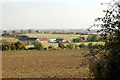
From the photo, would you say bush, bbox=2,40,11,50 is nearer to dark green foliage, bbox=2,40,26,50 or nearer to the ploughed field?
dark green foliage, bbox=2,40,26,50

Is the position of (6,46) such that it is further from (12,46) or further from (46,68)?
(46,68)

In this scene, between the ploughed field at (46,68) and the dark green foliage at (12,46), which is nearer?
the ploughed field at (46,68)

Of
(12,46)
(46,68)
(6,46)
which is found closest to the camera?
(46,68)

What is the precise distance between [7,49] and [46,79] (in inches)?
986

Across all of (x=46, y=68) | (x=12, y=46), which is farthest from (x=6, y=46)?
(x=46, y=68)

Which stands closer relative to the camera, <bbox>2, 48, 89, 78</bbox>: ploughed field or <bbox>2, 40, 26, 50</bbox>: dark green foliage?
<bbox>2, 48, 89, 78</bbox>: ploughed field

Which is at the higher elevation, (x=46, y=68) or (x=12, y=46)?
(x=46, y=68)

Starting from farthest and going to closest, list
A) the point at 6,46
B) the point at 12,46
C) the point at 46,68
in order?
1. the point at 6,46
2. the point at 12,46
3. the point at 46,68

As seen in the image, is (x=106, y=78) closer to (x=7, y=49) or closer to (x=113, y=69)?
(x=113, y=69)

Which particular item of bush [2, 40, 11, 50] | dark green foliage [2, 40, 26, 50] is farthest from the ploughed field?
bush [2, 40, 11, 50]

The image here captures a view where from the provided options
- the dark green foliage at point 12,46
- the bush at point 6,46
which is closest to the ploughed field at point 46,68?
the dark green foliage at point 12,46

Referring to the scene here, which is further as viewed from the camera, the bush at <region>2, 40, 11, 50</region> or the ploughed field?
the bush at <region>2, 40, 11, 50</region>

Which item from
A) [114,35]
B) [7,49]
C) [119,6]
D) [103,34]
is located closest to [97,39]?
[103,34]

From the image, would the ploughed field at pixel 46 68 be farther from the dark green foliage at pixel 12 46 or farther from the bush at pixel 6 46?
the bush at pixel 6 46
